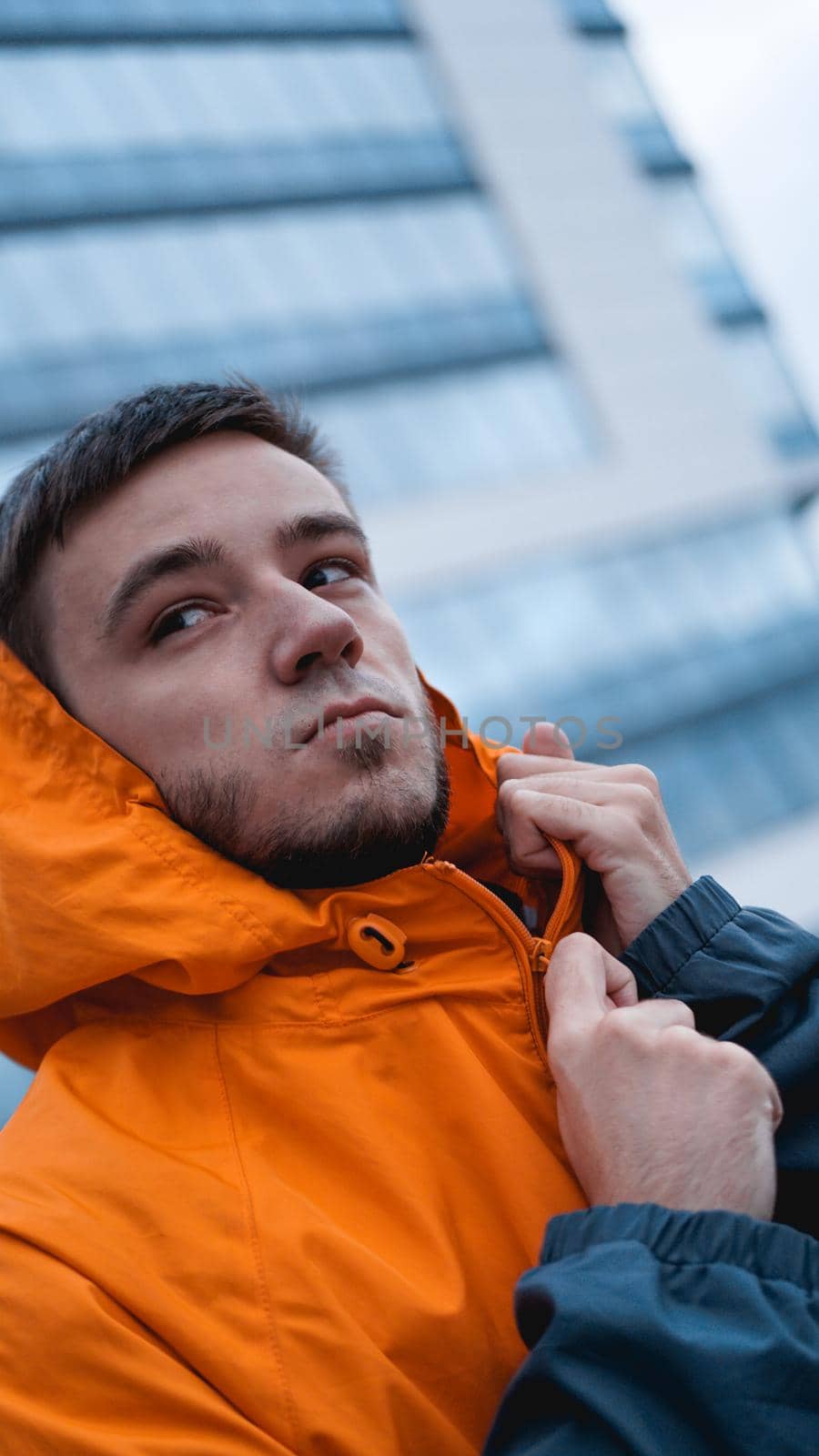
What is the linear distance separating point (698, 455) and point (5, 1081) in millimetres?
15929

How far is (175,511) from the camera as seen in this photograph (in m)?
1.65

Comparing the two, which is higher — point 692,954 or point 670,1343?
point 692,954

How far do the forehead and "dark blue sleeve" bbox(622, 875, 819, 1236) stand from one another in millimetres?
981

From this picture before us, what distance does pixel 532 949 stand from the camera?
142 cm

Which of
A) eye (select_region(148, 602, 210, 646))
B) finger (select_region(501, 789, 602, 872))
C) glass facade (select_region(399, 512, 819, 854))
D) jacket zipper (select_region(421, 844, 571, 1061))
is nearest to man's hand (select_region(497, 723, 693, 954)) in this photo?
finger (select_region(501, 789, 602, 872))

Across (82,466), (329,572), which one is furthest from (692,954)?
(82,466)

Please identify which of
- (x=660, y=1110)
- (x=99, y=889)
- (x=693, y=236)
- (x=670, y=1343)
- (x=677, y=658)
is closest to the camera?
(x=670, y=1343)

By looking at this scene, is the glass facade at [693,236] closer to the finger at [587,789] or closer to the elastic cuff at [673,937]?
the finger at [587,789]

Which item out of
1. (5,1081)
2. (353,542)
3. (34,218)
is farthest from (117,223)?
(353,542)

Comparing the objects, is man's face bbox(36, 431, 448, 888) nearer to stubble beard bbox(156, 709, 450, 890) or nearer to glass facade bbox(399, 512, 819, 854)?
stubble beard bbox(156, 709, 450, 890)

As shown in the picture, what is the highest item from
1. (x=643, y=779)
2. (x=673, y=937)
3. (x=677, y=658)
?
(x=677, y=658)

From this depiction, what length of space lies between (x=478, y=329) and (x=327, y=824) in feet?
59.8

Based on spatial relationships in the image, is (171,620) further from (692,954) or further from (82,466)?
(692,954)

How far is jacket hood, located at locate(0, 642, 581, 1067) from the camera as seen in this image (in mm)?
1321
